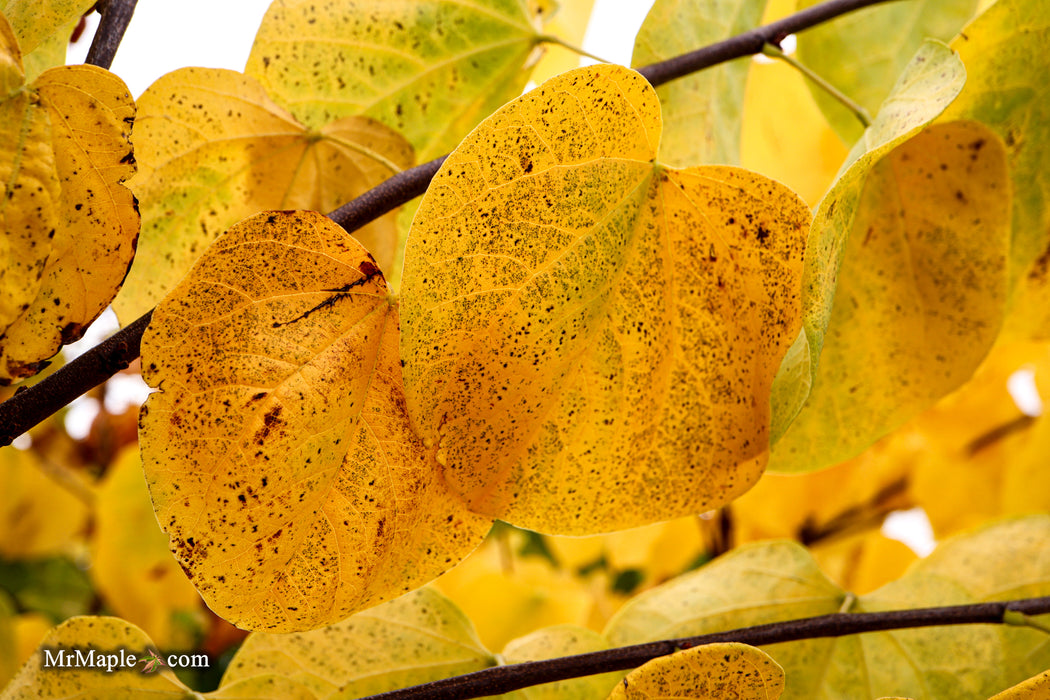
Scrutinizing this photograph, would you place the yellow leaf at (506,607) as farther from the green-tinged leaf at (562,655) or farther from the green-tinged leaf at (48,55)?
the green-tinged leaf at (48,55)

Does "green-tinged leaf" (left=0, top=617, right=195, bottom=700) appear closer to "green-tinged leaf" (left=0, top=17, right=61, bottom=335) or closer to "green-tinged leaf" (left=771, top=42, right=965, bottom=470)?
"green-tinged leaf" (left=0, top=17, right=61, bottom=335)

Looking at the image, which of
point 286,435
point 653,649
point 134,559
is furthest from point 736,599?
point 134,559

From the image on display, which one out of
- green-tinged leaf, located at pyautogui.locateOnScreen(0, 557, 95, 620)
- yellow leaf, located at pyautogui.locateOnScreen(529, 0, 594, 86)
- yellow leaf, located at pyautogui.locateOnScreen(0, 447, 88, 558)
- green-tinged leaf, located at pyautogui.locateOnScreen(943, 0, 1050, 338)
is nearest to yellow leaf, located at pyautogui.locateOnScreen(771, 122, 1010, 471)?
green-tinged leaf, located at pyautogui.locateOnScreen(943, 0, 1050, 338)

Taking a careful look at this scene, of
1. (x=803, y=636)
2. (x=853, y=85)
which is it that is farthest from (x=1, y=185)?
(x=853, y=85)

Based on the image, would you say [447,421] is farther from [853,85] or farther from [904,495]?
[904,495]

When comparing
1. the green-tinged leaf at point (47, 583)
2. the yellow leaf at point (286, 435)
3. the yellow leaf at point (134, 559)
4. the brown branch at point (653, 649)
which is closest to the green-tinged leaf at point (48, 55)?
the yellow leaf at point (286, 435)

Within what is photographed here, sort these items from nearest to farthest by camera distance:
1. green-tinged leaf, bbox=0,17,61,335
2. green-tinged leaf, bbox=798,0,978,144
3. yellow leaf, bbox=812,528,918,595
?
green-tinged leaf, bbox=0,17,61,335 → green-tinged leaf, bbox=798,0,978,144 → yellow leaf, bbox=812,528,918,595

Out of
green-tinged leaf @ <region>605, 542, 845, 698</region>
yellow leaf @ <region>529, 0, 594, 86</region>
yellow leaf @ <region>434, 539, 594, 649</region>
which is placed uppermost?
yellow leaf @ <region>529, 0, 594, 86</region>
